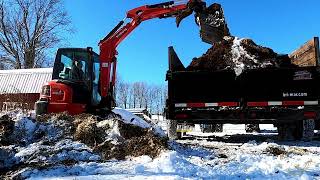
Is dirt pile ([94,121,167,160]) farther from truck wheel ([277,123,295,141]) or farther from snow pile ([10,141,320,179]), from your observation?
truck wheel ([277,123,295,141])

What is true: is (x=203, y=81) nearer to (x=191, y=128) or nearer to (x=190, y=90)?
(x=190, y=90)

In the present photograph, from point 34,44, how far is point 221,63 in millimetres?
40380

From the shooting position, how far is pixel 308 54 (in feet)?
39.8

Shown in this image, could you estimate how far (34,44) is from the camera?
159ft

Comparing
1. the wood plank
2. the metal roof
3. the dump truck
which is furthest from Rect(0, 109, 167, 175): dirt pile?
the metal roof

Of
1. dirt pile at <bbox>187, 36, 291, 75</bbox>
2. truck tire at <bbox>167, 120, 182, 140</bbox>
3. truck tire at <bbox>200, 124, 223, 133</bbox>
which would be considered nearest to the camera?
dirt pile at <bbox>187, 36, 291, 75</bbox>

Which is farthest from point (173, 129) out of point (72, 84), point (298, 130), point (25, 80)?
point (25, 80)

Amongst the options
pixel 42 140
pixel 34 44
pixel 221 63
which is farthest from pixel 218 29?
pixel 34 44

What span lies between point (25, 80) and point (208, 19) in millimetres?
25643

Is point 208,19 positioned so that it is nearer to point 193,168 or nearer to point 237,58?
point 237,58

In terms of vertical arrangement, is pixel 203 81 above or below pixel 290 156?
above

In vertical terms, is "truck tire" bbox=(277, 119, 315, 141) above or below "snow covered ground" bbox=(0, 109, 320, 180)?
above

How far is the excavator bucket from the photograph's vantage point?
41.1 feet

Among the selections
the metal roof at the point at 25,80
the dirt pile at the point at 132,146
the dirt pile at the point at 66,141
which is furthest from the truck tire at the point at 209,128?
the metal roof at the point at 25,80
